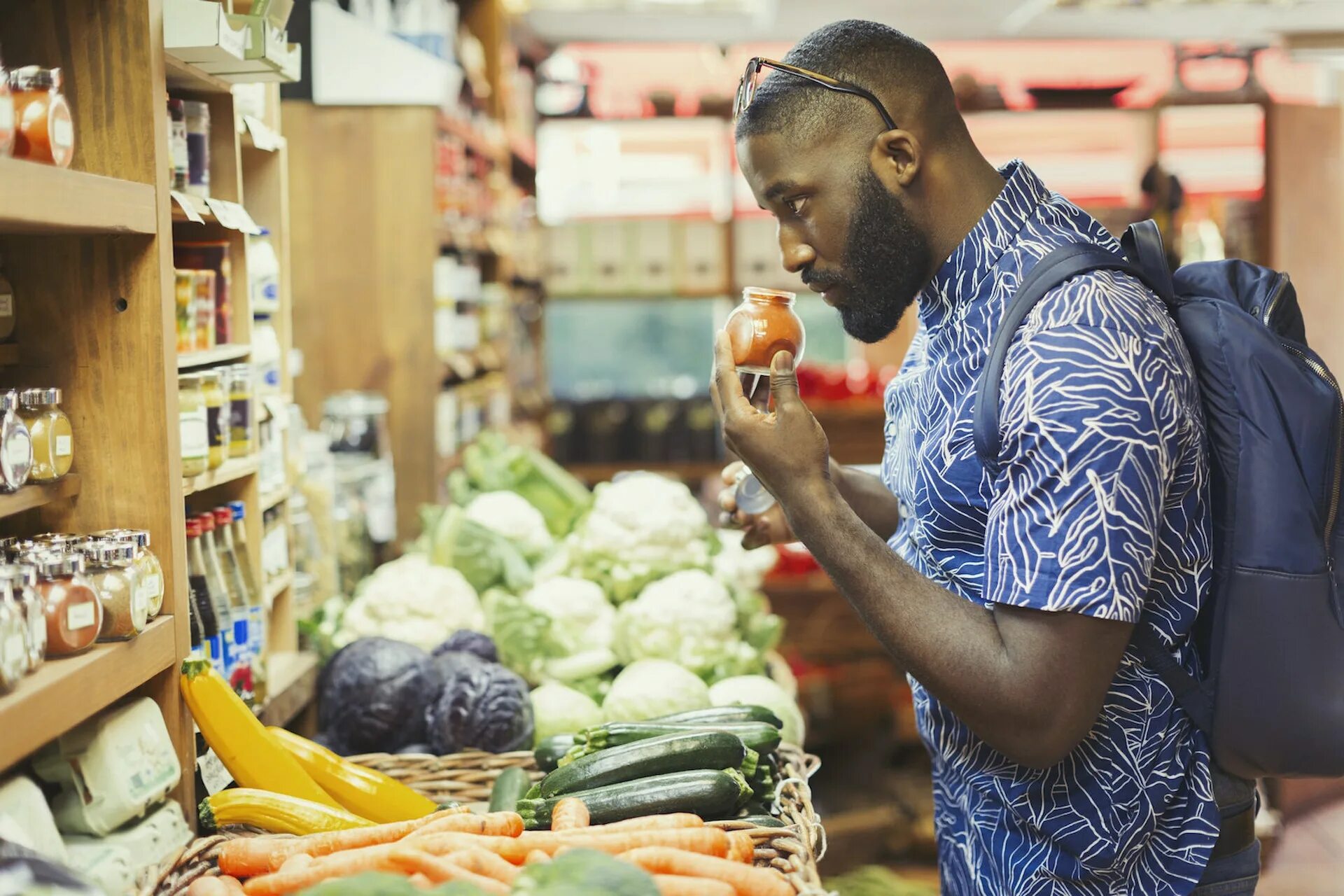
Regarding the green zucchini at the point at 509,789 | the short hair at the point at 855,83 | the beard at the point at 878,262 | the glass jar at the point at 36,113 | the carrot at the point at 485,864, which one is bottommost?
the green zucchini at the point at 509,789

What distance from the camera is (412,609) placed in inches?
105

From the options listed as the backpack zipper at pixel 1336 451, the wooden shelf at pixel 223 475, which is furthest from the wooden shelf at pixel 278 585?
the backpack zipper at pixel 1336 451

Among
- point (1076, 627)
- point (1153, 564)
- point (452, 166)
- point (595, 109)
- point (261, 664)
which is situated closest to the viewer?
point (1076, 627)

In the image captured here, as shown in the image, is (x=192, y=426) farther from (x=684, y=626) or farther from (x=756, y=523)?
(x=684, y=626)

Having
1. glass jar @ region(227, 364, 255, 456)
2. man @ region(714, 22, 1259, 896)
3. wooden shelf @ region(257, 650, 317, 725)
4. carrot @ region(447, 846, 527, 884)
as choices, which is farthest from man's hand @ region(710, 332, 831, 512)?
wooden shelf @ region(257, 650, 317, 725)

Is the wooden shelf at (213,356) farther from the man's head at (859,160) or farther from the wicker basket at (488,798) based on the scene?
the man's head at (859,160)

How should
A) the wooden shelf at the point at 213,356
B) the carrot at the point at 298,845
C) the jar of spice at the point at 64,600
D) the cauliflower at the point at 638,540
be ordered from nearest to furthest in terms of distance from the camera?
the jar of spice at the point at 64,600 < the carrot at the point at 298,845 < the wooden shelf at the point at 213,356 < the cauliflower at the point at 638,540

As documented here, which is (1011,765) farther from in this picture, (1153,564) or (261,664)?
(261,664)

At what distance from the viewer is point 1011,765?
157 cm

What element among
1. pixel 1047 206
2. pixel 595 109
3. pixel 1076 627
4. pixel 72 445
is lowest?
pixel 1076 627

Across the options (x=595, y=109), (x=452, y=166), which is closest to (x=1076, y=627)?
(x=452, y=166)

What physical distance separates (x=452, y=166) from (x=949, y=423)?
2807mm

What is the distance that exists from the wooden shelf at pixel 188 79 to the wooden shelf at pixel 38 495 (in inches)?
22.3

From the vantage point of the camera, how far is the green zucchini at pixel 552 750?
6.44ft
